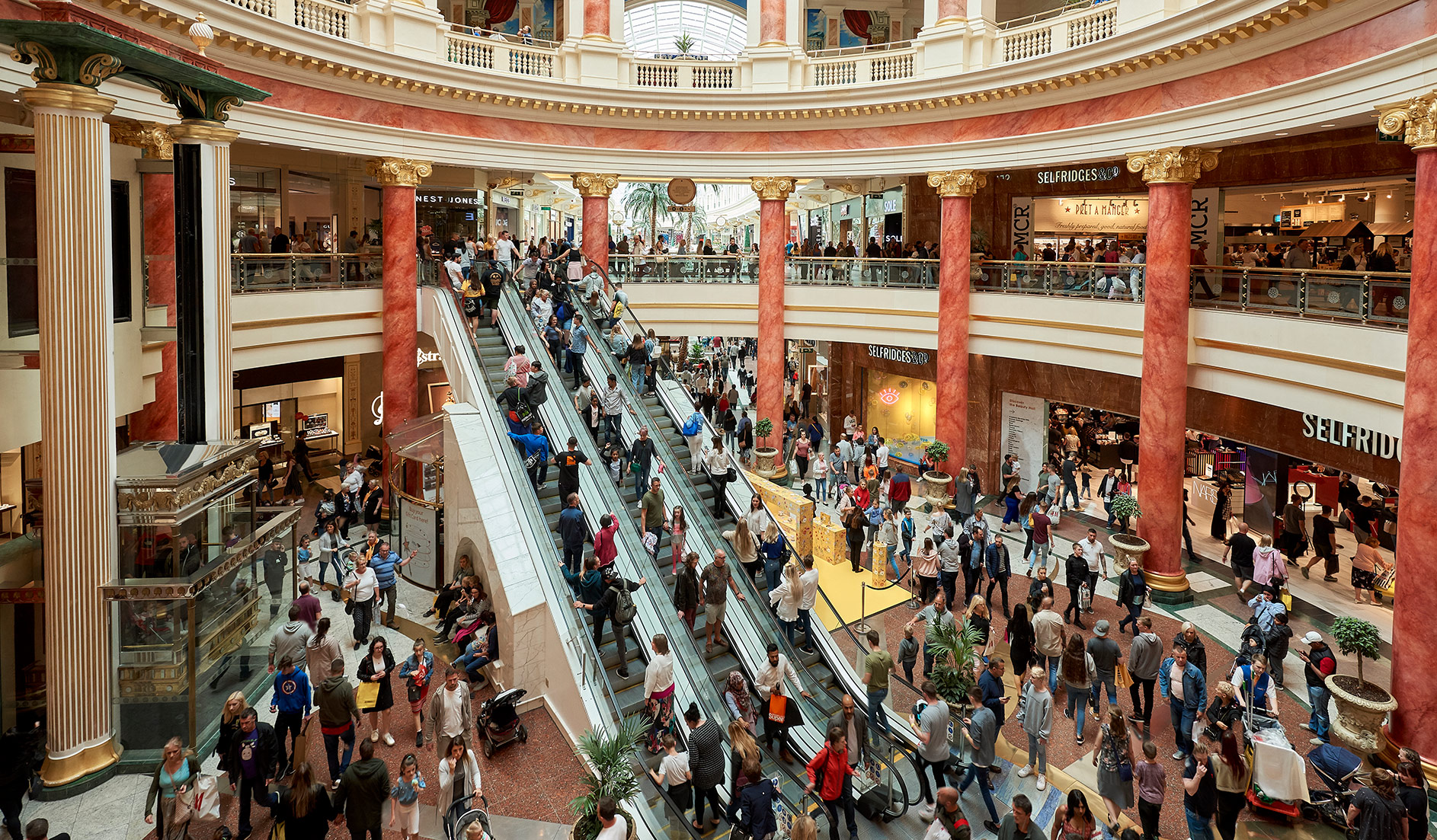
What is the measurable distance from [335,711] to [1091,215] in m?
19.7

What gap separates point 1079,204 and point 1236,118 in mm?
7870

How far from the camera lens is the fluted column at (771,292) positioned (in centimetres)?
2208

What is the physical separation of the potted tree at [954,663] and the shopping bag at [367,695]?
6195 millimetres

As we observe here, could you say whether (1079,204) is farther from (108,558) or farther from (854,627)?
(108,558)

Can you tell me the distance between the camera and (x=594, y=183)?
70.6 ft

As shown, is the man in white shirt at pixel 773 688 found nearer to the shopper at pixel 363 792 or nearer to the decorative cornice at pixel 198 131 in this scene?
the shopper at pixel 363 792

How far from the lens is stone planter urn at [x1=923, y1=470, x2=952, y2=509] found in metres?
19.8

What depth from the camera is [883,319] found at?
2192 centimetres

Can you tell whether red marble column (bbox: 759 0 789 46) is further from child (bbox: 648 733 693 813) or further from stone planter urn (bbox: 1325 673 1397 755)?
child (bbox: 648 733 693 813)

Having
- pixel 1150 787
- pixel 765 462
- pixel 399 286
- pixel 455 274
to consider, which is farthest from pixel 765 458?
pixel 1150 787

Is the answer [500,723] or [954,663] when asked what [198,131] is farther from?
[954,663]

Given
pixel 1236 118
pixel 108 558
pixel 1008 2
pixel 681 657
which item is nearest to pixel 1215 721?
pixel 681 657

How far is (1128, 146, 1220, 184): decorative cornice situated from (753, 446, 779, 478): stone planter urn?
35.1ft

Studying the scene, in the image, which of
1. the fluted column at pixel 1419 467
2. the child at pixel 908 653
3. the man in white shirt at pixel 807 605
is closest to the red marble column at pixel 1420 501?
the fluted column at pixel 1419 467
